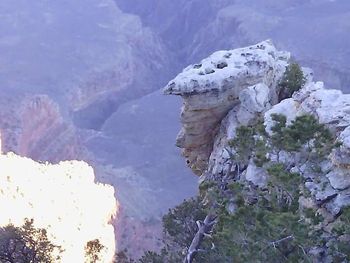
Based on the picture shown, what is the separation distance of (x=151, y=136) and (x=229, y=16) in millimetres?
31109

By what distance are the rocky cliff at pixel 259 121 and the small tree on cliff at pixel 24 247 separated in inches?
143

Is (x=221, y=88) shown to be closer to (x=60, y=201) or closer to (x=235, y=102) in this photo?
(x=235, y=102)

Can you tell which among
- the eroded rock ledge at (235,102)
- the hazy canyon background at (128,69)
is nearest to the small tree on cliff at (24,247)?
the eroded rock ledge at (235,102)

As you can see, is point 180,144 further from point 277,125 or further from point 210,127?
point 277,125

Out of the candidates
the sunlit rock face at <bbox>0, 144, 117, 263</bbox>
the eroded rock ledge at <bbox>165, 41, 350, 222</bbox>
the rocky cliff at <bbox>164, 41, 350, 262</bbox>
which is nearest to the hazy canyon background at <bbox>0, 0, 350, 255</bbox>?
the sunlit rock face at <bbox>0, 144, 117, 263</bbox>

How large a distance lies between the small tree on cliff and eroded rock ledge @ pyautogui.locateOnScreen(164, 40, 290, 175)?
14.2ft

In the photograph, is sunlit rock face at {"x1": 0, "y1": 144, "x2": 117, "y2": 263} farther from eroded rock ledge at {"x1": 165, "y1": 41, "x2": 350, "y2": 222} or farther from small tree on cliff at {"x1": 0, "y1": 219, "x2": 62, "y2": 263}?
small tree on cliff at {"x1": 0, "y1": 219, "x2": 62, "y2": 263}

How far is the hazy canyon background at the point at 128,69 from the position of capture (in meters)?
57.5

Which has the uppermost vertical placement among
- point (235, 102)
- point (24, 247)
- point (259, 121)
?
point (235, 102)

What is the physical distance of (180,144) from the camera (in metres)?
19.2

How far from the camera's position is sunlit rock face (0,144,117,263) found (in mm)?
28062

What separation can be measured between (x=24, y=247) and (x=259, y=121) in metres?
5.38

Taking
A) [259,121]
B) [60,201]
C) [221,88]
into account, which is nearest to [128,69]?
[60,201]

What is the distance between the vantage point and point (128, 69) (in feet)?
283
